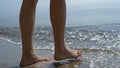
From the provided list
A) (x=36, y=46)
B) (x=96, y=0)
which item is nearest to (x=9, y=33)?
(x=36, y=46)

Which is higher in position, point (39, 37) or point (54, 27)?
point (54, 27)

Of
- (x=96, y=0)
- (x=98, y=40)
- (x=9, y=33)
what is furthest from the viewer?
(x=96, y=0)

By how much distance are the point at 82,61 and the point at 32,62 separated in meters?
0.50

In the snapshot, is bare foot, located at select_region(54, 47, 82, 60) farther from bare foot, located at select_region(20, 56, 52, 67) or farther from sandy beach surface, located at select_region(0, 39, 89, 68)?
bare foot, located at select_region(20, 56, 52, 67)

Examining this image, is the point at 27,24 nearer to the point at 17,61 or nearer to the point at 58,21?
the point at 58,21

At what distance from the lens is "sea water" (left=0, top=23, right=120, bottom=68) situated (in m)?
3.35

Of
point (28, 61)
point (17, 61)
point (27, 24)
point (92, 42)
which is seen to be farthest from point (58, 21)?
point (92, 42)

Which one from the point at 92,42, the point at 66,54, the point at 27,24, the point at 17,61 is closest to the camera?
the point at 27,24

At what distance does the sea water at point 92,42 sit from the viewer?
335 cm

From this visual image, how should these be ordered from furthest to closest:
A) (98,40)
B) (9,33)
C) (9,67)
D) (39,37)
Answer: (9,33) → (39,37) → (98,40) → (9,67)

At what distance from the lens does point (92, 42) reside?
431 cm

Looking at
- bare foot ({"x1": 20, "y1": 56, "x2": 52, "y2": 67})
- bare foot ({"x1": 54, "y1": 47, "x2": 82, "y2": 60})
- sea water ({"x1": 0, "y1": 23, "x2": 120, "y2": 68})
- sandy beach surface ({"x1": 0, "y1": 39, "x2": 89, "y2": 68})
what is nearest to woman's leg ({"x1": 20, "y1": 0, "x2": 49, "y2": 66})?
bare foot ({"x1": 20, "y1": 56, "x2": 52, "y2": 67})

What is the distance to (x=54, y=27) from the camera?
3.18 metres

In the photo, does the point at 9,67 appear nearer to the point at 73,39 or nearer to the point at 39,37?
the point at 73,39
